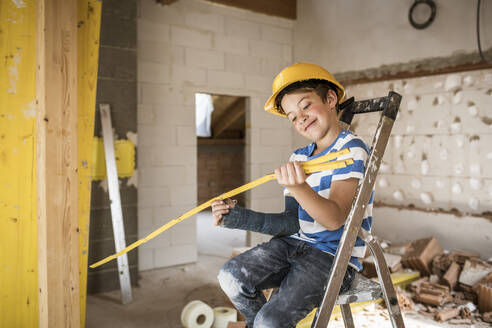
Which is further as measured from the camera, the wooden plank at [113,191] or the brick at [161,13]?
the brick at [161,13]

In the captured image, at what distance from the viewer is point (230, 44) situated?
4.32 meters

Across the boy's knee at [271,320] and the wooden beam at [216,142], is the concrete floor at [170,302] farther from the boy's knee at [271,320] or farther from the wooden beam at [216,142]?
the wooden beam at [216,142]

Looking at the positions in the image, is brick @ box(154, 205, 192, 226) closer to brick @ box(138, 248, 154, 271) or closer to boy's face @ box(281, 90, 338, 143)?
brick @ box(138, 248, 154, 271)

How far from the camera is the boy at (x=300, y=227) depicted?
1.23 metres

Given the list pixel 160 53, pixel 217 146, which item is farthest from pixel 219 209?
pixel 217 146

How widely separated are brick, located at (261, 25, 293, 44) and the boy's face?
11.1 ft

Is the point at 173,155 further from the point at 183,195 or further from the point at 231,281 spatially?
the point at 231,281

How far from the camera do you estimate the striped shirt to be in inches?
49.4

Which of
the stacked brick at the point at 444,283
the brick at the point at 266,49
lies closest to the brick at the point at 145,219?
the stacked brick at the point at 444,283

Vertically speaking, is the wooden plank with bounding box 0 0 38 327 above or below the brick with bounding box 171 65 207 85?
below

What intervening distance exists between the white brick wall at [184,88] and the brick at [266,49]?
0.04 ft

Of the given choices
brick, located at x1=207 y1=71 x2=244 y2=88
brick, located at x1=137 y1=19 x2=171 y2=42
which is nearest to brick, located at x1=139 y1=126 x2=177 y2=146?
brick, located at x1=207 y1=71 x2=244 y2=88

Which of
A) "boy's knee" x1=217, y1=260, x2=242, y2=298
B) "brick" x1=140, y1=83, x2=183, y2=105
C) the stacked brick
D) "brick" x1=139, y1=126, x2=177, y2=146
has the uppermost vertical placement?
"brick" x1=140, y1=83, x2=183, y2=105

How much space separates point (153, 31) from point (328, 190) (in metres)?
3.09
